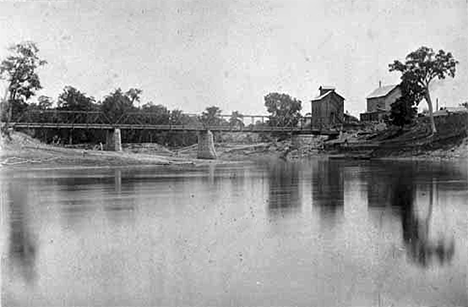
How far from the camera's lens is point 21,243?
496 inches

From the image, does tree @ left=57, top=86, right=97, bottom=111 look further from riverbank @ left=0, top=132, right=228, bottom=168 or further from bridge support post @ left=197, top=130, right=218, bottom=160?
riverbank @ left=0, top=132, right=228, bottom=168

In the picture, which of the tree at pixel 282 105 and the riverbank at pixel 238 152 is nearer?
the riverbank at pixel 238 152

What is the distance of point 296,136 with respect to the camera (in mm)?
118188

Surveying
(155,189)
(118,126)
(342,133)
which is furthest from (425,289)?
(342,133)

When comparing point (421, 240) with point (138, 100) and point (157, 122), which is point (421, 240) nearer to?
point (157, 122)

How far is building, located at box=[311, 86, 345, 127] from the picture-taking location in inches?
4914

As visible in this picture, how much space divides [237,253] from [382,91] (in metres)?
125

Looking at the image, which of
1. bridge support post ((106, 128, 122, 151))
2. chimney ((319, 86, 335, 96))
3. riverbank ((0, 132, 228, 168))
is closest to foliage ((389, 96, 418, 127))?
chimney ((319, 86, 335, 96))

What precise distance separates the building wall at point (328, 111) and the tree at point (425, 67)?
140 feet

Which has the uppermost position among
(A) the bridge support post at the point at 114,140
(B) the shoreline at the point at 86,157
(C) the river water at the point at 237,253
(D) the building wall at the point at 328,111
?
(D) the building wall at the point at 328,111

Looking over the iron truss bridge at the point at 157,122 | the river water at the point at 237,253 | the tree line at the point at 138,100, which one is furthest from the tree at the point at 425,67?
the river water at the point at 237,253

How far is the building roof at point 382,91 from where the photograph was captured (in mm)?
126688

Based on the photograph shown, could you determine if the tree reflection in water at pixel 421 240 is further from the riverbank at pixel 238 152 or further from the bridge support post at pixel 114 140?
the bridge support post at pixel 114 140

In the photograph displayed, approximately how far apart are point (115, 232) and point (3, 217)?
5.22m
